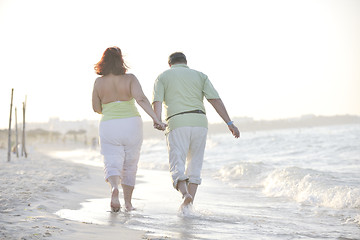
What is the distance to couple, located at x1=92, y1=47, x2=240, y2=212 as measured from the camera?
442 centimetres

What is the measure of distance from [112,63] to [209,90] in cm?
113

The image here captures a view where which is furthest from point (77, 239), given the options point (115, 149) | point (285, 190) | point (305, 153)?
point (305, 153)

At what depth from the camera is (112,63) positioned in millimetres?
4445

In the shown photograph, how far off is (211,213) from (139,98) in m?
1.49

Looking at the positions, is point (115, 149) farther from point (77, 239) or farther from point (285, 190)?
point (285, 190)

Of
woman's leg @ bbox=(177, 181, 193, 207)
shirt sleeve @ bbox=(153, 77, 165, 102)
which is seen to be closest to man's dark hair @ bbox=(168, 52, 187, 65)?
shirt sleeve @ bbox=(153, 77, 165, 102)

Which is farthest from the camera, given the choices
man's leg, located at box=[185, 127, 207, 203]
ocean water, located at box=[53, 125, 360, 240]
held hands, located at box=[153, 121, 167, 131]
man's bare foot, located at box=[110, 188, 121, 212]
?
man's leg, located at box=[185, 127, 207, 203]

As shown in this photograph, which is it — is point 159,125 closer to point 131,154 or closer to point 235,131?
point 131,154

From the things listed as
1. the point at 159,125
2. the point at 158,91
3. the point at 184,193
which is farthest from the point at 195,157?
the point at 158,91

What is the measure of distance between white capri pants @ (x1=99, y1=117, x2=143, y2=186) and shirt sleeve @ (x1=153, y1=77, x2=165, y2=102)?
1.00 ft

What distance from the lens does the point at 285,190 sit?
7551mm

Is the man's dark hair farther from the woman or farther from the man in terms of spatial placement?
the woman

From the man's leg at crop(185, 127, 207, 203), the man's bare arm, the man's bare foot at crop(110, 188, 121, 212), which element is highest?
the man's bare arm

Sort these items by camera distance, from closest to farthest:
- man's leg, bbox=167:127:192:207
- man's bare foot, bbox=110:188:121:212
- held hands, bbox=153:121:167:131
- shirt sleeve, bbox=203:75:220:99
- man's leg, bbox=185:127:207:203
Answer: man's bare foot, bbox=110:188:121:212
held hands, bbox=153:121:167:131
man's leg, bbox=167:127:192:207
man's leg, bbox=185:127:207:203
shirt sleeve, bbox=203:75:220:99
